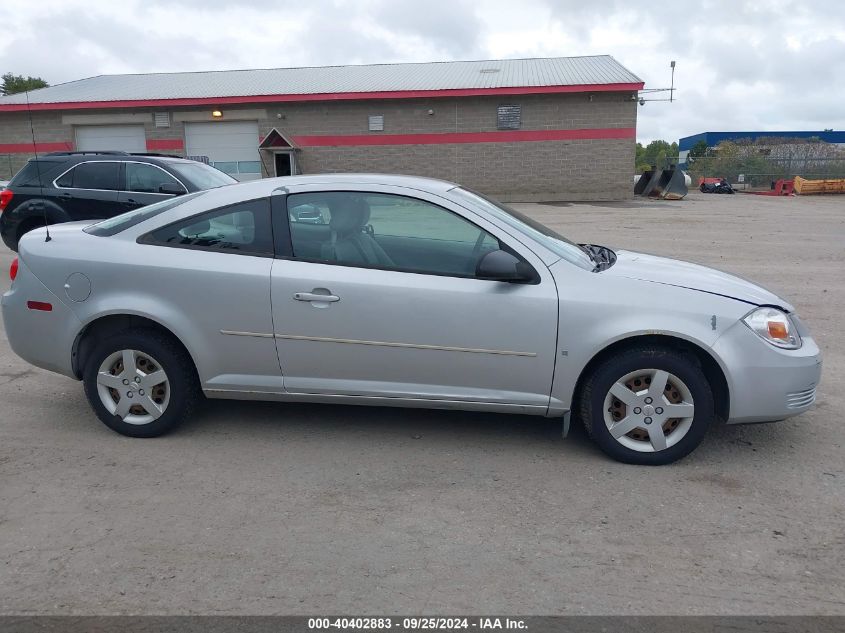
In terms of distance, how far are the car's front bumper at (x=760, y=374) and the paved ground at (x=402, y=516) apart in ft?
1.17

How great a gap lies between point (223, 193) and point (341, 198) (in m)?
0.76

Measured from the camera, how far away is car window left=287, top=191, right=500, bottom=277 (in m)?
3.95

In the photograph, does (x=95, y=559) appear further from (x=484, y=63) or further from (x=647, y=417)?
(x=484, y=63)

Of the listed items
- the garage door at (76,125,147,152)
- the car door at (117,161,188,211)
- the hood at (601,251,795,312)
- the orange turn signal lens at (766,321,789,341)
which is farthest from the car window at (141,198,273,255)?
the garage door at (76,125,147,152)

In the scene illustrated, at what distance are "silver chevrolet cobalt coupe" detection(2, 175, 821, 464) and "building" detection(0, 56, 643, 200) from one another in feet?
78.0

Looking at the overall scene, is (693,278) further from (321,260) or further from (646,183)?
(646,183)

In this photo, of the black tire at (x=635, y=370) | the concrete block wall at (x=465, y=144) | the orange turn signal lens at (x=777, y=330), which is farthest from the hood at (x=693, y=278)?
the concrete block wall at (x=465, y=144)

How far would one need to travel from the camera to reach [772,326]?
3.75 m

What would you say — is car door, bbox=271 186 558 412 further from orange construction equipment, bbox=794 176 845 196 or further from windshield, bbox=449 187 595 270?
orange construction equipment, bbox=794 176 845 196

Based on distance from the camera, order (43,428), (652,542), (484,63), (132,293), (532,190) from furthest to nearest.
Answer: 1. (484,63)
2. (532,190)
3. (43,428)
4. (132,293)
5. (652,542)

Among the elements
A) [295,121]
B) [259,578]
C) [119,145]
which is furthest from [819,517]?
[119,145]

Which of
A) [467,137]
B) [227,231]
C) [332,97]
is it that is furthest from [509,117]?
[227,231]

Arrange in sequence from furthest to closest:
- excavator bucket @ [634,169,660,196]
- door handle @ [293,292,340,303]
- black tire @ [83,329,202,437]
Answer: excavator bucket @ [634,169,660,196] → black tire @ [83,329,202,437] → door handle @ [293,292,340,303]

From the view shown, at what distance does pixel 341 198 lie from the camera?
412 cm
